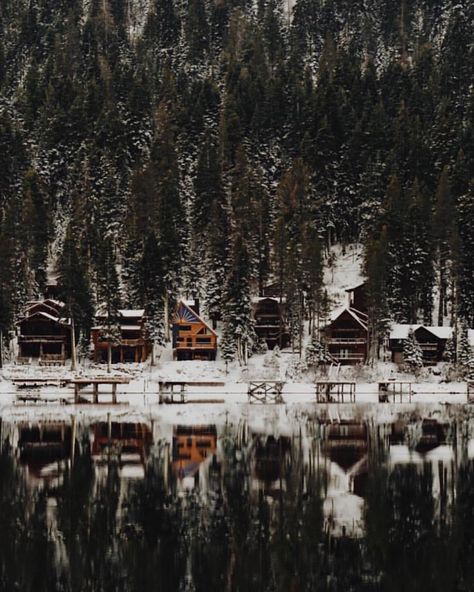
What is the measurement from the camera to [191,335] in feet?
325

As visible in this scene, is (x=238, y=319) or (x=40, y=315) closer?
(x=238, y=319)

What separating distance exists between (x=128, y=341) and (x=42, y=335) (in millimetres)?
10050

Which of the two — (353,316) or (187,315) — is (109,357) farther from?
(353,316)

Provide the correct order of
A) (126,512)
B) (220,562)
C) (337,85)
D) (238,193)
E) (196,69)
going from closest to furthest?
(220,562) → (126,512) → (238,193) → (337,85) → (196,69)

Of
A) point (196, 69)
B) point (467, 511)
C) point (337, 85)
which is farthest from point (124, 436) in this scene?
point (196, 69)

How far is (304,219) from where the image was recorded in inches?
4476

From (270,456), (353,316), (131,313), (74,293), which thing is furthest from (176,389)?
(270,456)

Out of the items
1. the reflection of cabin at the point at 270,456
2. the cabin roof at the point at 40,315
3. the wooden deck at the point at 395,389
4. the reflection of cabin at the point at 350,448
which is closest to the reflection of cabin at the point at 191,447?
the reflection of cabin at the point at 270,456

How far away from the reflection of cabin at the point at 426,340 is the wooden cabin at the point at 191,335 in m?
19.0

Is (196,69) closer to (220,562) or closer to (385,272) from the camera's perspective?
(385,272)

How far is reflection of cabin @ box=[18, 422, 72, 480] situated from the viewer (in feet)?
139

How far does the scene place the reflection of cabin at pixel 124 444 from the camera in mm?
43644

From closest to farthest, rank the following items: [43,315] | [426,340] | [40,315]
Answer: [426,340], [43,315], [40,315]

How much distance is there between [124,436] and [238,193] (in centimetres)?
6626
